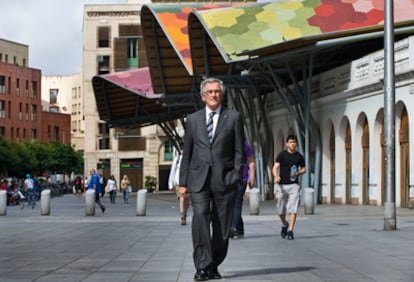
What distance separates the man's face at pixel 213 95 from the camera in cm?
1109

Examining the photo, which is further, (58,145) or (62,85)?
(62,85)

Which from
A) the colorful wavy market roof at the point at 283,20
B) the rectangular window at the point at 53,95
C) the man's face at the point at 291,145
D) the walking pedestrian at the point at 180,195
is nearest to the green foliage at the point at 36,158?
the rectangular window at the point at 53,95

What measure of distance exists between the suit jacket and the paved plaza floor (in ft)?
3.48

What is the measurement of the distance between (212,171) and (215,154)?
182 millimetres

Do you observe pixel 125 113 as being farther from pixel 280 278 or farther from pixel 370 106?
pixel 280 278

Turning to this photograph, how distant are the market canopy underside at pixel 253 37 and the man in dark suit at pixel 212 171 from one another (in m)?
28.8

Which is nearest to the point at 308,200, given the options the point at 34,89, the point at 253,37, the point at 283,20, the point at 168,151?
the point at 253,37

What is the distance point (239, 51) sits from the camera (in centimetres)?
4694

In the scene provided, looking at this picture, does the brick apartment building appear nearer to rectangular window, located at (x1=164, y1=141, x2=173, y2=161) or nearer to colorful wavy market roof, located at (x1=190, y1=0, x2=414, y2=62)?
rectangular window, located at (x1=164, y1=141, x2=173, y2=161)

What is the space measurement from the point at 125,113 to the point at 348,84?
4272 cm

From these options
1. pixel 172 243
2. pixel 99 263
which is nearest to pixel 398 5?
pixel 172 243

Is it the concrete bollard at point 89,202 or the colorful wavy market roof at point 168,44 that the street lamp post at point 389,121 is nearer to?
the concrete bollard at point 89,202

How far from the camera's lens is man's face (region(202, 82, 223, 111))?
1109cm

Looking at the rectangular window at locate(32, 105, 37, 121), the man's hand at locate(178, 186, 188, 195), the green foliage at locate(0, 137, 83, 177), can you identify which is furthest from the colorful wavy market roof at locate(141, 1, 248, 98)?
the rectangular window at locate(32, 105, 37, 121)
